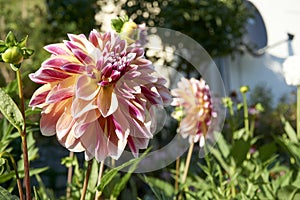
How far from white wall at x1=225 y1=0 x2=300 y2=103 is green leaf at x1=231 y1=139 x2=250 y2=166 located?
3.19 meters

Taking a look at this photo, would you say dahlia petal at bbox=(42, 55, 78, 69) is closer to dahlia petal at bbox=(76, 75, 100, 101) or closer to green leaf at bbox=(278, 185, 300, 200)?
dahlia petal at bbox=(76, 75, 100, 101)

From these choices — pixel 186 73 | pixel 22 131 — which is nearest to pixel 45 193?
pixel 22 131

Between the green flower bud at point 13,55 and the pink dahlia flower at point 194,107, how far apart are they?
57 cm

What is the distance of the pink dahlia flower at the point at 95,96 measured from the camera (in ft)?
1.48

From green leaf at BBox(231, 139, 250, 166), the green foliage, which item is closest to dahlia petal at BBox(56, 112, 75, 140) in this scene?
green leaf at BBox(231, 139, 250, 166)

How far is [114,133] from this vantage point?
18.5 inches

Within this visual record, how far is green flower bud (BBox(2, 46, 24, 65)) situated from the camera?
0.42 metres

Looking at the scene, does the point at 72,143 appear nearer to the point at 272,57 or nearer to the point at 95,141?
the point at 95,141

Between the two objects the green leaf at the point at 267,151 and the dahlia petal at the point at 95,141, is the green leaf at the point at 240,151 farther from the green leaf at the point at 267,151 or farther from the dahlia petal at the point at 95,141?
the dahlia petal at the point at 95,141

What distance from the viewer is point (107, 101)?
463mm

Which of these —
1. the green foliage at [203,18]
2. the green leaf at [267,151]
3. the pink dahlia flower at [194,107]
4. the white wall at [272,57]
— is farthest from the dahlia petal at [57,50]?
the white wall at [272,57]

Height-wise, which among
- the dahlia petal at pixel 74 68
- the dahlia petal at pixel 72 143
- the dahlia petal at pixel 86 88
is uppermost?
the dahlia petal at pixel 74 68

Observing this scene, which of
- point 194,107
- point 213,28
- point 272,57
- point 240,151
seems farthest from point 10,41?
point 272,57

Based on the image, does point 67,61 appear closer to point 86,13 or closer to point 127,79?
point 127,79
